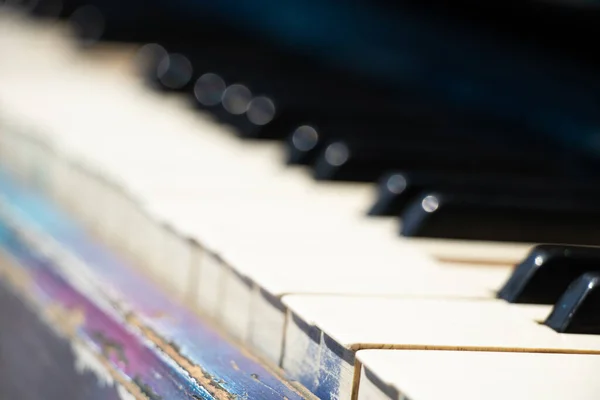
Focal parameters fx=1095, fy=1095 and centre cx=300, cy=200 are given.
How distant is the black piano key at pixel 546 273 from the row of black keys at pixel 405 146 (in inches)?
6.7

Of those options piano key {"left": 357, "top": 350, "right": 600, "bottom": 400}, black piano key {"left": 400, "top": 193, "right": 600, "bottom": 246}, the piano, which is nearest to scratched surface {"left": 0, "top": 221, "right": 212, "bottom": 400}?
the piano

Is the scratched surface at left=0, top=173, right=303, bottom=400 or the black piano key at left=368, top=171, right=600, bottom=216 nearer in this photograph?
the scratched surface at left=0, top=173, right=303, bottom=400

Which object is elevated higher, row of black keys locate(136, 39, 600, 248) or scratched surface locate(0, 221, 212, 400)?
row of black keys locate(136, 39, 600, 248)

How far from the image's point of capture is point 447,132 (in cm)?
137

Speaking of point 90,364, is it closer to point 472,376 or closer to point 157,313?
point 157,313

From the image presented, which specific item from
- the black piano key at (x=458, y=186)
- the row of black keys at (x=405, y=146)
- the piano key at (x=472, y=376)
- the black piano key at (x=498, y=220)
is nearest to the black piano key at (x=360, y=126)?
the row of black keys at (x=405, y=146)

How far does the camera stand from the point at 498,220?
39.3 inches

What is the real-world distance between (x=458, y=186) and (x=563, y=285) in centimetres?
28

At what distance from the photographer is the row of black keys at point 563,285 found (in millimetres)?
738

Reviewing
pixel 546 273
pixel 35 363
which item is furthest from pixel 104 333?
pixel 546 273

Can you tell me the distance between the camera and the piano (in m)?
0.71

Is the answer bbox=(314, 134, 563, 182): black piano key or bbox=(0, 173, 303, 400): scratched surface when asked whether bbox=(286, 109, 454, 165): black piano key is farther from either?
bbox=(0, 173, 303, 400): scratched surface

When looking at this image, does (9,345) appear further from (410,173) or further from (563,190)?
(563,190)

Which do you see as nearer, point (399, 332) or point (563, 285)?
point (399, 332)
